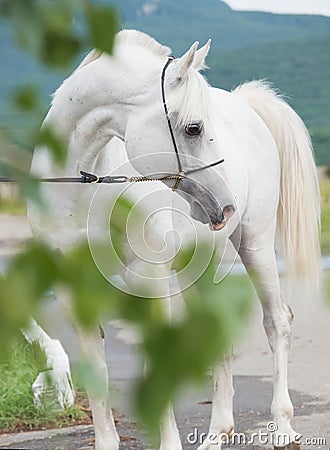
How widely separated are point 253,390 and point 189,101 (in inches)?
75.3

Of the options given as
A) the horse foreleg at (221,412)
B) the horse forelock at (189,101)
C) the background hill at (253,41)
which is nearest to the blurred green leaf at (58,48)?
the horse forelock at (189,101)

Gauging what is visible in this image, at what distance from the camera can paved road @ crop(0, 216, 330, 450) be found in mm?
3723

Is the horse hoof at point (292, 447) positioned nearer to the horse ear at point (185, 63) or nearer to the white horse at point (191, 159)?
the white horse at point (191, 159)

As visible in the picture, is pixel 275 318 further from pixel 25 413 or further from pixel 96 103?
pixel 96 103

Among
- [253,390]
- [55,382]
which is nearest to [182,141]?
[55,382]

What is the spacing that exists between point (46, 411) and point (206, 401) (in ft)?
2.51

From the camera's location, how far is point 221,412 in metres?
3.64

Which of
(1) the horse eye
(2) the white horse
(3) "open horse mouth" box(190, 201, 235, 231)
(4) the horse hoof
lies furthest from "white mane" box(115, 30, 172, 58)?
(4) the horse hoof

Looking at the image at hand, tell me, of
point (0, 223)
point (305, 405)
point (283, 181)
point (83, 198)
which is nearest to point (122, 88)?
point (83, 198)

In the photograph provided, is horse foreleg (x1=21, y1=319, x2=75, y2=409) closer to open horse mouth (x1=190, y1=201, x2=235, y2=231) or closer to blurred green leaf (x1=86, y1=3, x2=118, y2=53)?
open horse mouth (x1=190, y1=201, x2=235, y2=231)

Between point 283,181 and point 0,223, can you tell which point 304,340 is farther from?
point 0,223

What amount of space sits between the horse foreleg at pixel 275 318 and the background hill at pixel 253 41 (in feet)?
20.3

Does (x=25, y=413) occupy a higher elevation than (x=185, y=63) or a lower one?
lower

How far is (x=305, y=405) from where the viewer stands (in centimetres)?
412
